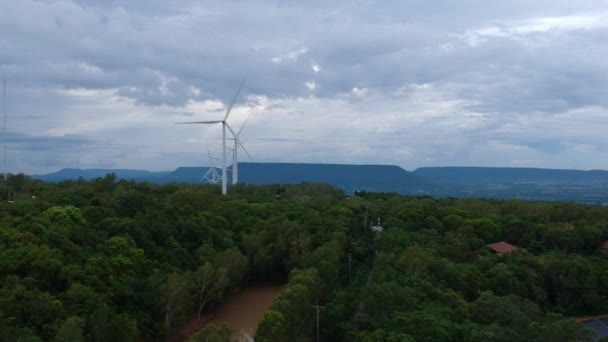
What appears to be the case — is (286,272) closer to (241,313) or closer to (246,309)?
A: (246,309)

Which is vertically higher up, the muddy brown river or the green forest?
the green forest

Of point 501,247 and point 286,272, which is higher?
point 501,247

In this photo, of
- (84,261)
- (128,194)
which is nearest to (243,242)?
(128,194)

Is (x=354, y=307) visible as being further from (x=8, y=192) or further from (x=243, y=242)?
(x=8, y=192)


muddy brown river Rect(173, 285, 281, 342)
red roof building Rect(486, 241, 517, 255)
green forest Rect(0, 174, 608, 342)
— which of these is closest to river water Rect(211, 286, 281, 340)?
muddy brown river Rect(173, 285, 281, 342)

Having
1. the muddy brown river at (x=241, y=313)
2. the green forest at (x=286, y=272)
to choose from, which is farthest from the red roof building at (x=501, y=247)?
the muddy brown river at (x=241, y=313)

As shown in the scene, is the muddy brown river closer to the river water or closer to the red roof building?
the river water

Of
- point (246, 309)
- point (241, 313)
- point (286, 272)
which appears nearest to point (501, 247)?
point (286, 272)

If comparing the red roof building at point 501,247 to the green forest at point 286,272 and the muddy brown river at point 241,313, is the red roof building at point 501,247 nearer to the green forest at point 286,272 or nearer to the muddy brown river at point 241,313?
the green forest at point 286,272
